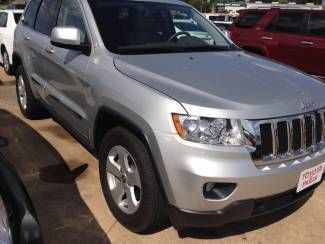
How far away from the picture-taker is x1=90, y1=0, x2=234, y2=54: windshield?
3738 mm

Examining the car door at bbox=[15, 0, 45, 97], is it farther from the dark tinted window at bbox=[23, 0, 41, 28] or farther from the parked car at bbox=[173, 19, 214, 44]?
the parked car at bbox=[173, 19, 214, 44]

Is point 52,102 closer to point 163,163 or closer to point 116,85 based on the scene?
point 116,85

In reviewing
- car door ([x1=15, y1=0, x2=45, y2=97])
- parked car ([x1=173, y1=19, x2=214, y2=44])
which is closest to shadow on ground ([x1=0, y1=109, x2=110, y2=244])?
car door ([x1=15, y1=0, x2=45, y2=97])

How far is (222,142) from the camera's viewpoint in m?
2.70

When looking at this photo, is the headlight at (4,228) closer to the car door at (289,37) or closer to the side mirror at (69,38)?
the side mirror at (69,38)

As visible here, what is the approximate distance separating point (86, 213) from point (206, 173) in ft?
4.46

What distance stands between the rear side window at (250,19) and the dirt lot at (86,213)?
5.75 metres

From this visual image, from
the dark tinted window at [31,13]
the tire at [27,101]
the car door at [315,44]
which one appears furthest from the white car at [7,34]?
the car door at [315,44]

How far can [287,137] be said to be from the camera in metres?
2.88

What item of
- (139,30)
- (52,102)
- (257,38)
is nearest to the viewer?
(139,30)

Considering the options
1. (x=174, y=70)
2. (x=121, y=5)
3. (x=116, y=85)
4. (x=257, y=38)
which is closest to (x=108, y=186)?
(x=116, y=85)

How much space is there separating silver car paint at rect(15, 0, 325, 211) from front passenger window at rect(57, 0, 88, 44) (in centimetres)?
8

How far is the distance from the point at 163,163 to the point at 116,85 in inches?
30.5

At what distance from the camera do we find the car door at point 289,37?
342 inches
